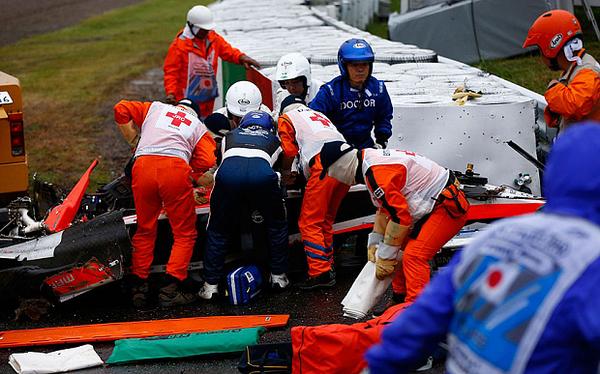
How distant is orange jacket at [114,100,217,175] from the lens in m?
7.59

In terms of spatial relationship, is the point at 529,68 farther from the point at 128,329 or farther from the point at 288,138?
the point at 128,329

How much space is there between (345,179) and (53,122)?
9.40 m

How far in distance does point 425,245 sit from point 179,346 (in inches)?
69.0

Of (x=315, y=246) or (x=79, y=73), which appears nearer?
(x=315, y=246)

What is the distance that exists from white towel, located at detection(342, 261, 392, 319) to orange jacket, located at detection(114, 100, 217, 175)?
1856mm

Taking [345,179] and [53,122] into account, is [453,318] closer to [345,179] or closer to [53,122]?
[345,179]

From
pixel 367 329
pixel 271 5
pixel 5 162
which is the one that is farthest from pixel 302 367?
pixel 271 5

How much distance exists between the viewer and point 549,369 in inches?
108

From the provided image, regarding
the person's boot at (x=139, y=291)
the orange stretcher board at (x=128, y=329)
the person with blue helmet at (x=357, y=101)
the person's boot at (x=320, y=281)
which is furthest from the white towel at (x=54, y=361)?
the person with blue helmet at (x=357, y=101)

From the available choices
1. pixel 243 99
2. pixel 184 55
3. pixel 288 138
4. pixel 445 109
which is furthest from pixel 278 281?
pixel 184 55

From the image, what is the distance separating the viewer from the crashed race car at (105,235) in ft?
23.2

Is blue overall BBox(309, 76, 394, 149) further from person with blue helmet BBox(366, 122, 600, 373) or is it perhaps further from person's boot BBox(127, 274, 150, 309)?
person with blue helmet BBox(366, 122, 600, 373)

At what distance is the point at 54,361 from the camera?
616cm

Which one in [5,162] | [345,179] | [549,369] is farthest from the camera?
[5,162]
